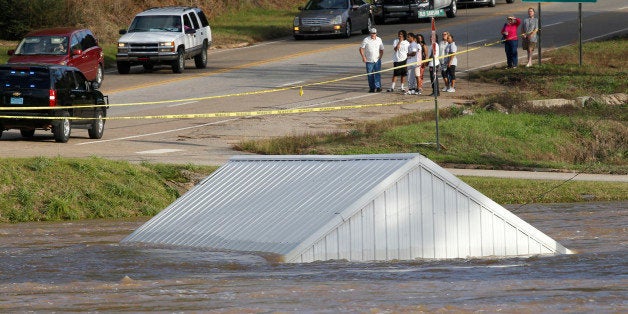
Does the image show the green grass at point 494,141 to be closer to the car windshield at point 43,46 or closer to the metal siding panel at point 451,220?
the metal siding panel at point 451,220

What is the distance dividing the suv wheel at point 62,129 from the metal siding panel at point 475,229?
1224 centimetres

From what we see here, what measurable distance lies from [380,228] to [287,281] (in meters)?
1.93

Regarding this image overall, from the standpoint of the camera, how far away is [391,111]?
3081 centimetres

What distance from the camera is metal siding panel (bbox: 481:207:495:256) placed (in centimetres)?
1523

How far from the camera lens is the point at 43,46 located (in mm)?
34406

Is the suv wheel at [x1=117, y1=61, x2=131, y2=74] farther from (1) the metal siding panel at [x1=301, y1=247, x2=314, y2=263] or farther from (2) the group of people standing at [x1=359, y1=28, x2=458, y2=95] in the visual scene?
(1) the metal siding panel at [x1=301, y1=247, x2=314, y2=263]

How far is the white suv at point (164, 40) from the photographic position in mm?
38062

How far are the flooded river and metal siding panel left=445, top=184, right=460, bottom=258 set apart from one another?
32cm

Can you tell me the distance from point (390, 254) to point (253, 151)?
10.8 meters

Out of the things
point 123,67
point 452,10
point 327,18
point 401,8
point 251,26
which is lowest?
point 452,10

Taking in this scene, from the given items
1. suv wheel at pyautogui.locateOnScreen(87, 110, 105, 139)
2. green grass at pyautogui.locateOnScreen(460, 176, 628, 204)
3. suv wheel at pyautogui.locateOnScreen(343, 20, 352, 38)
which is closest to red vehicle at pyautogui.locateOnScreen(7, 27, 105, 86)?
suv wheel at pyautogui.locateOnScreen(87, 110, 105, 139)

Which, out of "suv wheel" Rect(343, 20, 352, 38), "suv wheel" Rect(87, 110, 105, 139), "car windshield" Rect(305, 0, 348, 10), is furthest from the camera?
"suv wheel" Rect(343, 20, 352, 38)

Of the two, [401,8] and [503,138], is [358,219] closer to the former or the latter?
[503,138]

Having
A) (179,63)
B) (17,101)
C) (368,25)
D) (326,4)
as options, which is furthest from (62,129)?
(368,25)
